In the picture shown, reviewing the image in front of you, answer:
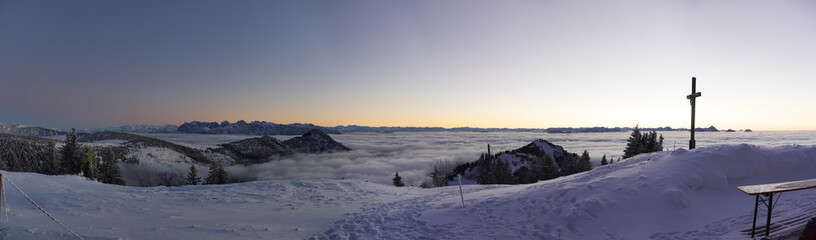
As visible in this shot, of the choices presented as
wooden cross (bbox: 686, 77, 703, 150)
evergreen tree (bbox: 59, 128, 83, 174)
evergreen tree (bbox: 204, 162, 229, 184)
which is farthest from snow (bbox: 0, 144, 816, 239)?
evergreen tree (bbox: 59, 128, 83, 174)

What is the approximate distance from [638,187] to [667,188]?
0.71m

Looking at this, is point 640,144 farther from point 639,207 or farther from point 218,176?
point 218,176

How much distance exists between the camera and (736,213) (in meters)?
8.45

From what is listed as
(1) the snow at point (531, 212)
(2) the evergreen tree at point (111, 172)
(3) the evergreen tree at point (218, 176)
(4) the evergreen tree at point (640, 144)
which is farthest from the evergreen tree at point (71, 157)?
(4) the evergreen tree at point (640, 144)

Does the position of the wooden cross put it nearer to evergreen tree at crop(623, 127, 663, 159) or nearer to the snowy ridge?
the snowy ridge

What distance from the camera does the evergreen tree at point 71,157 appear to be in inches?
1585

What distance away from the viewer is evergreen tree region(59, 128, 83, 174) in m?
40.2

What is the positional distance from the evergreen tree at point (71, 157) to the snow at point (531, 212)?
3574cm

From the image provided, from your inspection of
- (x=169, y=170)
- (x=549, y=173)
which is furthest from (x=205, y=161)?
(x=549, y=173)

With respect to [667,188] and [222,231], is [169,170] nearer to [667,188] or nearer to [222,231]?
[222,231]

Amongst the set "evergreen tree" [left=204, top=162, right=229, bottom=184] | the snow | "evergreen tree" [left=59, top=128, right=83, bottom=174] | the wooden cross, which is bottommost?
"evergreen tree" [left=204, top=162, right=229, bottom=184]

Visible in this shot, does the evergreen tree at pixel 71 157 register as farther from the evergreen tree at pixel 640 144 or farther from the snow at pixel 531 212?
the evergreen tree at pixel 640 144

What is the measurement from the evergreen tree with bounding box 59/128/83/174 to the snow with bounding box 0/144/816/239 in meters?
35.7

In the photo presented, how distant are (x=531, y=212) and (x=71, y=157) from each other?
2199 inches
